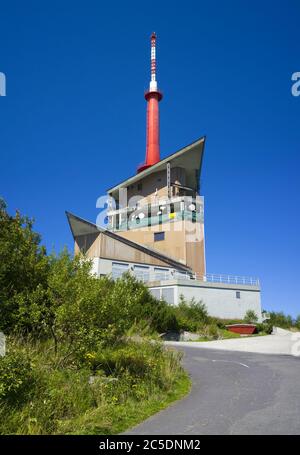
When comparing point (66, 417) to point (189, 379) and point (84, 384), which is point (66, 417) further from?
point (189, 379)

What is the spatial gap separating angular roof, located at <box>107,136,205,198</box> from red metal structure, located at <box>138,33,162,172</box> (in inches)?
130

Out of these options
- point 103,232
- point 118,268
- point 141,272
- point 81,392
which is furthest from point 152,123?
point 81,392

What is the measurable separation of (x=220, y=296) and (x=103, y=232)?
12.9 m

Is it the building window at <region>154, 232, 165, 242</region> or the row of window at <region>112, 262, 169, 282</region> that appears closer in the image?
the row of window at <region>112, 262, 169, 282</region>

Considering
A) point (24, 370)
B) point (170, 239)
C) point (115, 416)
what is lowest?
point (115, 416)

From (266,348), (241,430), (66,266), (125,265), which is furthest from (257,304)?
(241,430)

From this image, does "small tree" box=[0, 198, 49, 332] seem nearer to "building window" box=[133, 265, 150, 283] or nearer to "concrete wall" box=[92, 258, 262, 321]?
"concrete wall" box=[92, 258, 262, 321]

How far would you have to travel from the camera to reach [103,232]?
3984cm

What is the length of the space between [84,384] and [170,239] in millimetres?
40131

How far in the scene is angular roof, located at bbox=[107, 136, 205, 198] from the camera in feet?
166

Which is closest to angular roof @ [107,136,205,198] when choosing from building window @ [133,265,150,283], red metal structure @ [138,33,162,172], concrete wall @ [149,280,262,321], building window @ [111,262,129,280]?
red metal structure @ [138,33,162,172]

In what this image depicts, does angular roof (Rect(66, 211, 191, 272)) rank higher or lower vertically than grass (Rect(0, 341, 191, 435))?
higher

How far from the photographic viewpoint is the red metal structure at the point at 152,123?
2269 inches
